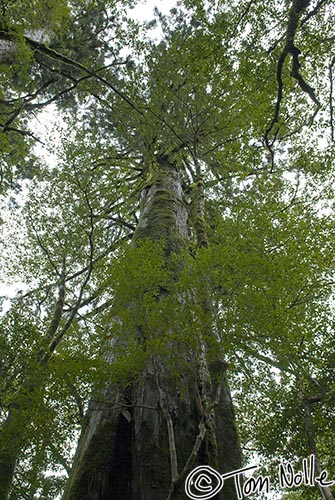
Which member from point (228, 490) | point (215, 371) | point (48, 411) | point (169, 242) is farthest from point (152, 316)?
point (169, 242)

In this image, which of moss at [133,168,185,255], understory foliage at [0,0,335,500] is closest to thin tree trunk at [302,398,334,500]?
understory foliage at [0,0,335,500]

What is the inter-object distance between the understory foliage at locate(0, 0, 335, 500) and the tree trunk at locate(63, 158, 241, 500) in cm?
22

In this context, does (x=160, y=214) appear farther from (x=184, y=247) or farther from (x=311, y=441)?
(x=311, y=441)

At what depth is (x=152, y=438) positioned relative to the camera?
2.52m

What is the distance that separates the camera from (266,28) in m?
5.11

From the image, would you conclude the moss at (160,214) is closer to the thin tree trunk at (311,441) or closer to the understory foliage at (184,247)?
the understory foliage at (184,247)

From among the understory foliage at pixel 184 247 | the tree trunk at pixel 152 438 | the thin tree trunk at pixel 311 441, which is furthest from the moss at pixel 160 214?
the thin tree trunk at pixel 311 441

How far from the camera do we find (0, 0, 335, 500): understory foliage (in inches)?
96.7

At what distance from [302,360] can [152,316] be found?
2.24 meters

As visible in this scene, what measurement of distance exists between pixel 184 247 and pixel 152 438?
2.66 m

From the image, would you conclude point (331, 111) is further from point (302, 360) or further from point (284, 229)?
point (302, 360)

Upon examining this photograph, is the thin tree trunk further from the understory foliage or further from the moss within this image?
the moss

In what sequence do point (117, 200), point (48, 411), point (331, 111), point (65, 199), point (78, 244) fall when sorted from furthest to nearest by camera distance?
1. point (117, 200)
2. point (65, 199)
3. point (78, 244)
4. point (331, 111)
5. point (48, 411)

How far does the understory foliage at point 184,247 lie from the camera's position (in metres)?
2.46
